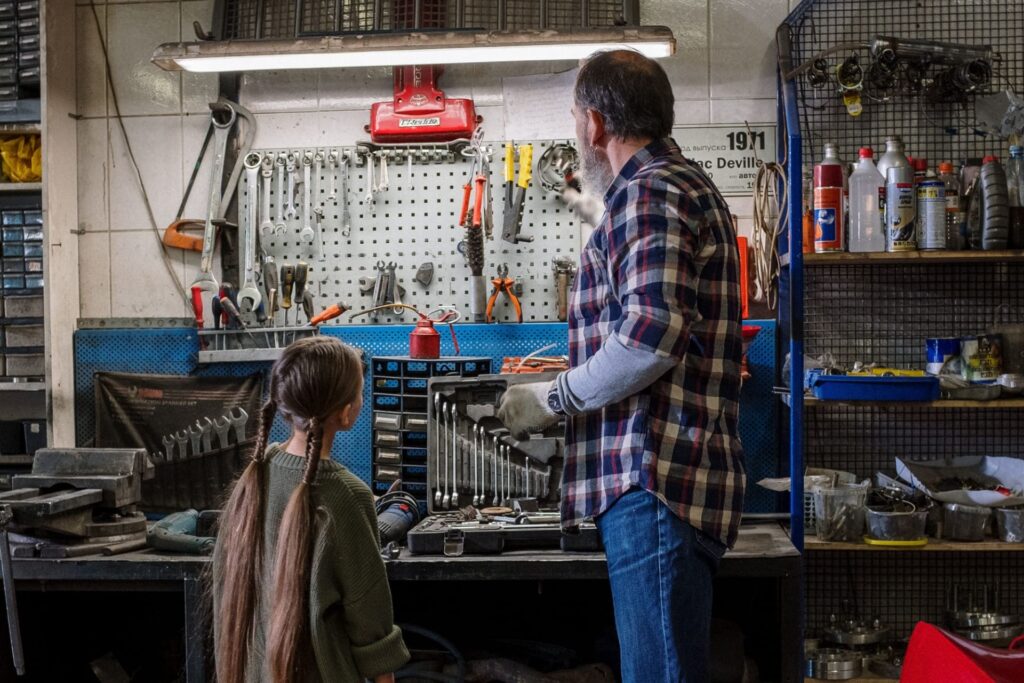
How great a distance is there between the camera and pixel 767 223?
9.61 feet

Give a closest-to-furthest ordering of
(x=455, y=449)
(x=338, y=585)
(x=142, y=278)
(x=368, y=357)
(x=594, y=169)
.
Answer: (x=338, y=585)
(x=594, y=169)
(x=455, y=449)
(x=368, y=357)
(x=142, y=278)

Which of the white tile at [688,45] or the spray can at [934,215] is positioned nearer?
the spray can at [934,215]

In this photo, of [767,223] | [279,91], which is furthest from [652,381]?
[279,91]

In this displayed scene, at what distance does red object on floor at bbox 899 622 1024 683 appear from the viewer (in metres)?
2.08

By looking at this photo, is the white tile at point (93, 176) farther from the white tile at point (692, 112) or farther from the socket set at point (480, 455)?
the white tile at point (692, 112)

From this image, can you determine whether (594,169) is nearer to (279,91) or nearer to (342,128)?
(342,128)

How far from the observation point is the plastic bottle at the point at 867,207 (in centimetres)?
279

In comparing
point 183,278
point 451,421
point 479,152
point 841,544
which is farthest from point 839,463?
point 183,278

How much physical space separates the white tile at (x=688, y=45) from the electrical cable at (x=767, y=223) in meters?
0.36

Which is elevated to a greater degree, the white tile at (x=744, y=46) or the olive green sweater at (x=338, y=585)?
the white tile at (x=744, y=46)

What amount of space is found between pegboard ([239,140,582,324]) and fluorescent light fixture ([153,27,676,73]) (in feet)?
1.35

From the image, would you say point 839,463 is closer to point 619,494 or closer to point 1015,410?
point 1015,410

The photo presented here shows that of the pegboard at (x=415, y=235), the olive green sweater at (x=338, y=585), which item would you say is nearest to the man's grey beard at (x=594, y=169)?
the olive green sweater at (x=338, y=585)

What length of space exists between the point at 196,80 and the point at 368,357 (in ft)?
3.61
